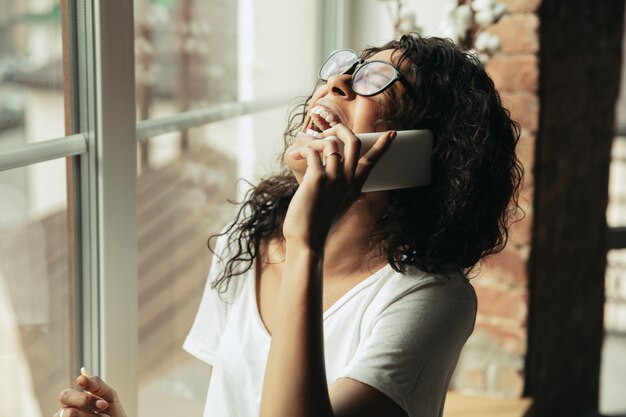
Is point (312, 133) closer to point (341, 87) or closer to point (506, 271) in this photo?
point (341, 87)

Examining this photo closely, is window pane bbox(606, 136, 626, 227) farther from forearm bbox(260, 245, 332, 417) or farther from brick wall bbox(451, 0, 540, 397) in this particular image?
forearm bbox(260, 245, 332, 417)

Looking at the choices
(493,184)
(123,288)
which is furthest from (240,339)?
(493,184)

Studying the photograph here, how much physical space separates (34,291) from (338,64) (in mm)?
653

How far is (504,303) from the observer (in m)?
2.45

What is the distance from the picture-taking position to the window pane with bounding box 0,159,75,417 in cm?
145

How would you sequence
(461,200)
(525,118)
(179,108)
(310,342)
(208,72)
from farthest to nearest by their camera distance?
1. (525,118)
2. (208,72)
3. (179,108)
4. (461,200)
5. (310,342)

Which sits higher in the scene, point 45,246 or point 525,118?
point 525,118

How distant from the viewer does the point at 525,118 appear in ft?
7.73

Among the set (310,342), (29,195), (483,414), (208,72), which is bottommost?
(483,414)

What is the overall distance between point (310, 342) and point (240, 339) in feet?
1.08

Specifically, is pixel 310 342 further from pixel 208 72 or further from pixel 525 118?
pixel 525 118

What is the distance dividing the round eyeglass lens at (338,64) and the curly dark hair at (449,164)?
2.8 inches

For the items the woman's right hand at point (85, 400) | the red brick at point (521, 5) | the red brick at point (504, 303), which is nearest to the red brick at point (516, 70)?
the red brick at point (521, 5)

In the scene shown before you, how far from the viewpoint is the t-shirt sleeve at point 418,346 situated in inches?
51.1
